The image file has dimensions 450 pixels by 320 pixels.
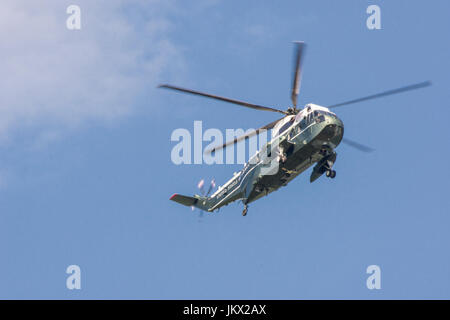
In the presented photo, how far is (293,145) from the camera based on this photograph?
57125 mm

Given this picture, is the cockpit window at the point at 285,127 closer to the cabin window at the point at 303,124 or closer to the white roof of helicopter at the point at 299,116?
the white roof of helicopter at the point at 299,116

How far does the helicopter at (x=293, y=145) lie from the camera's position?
55.5m

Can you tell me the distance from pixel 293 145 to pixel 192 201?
14.5 meters

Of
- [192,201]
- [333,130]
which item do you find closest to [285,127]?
[333,130]

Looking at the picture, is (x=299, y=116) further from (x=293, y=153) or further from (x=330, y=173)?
(x=330, y=173)

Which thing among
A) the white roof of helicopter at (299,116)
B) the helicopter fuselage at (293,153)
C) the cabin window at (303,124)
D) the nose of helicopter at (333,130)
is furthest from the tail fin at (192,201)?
the nose of helicopter at (333,130)

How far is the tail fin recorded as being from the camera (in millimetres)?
67812

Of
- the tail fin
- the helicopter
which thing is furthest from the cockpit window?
the tail fin

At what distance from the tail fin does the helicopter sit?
220 inches

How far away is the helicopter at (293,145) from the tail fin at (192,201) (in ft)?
18.3

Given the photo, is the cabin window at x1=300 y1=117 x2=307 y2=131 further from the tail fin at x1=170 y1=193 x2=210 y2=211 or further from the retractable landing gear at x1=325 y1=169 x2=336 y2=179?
the tail fin at x1=170 y1=193 x2=210 y2=211
